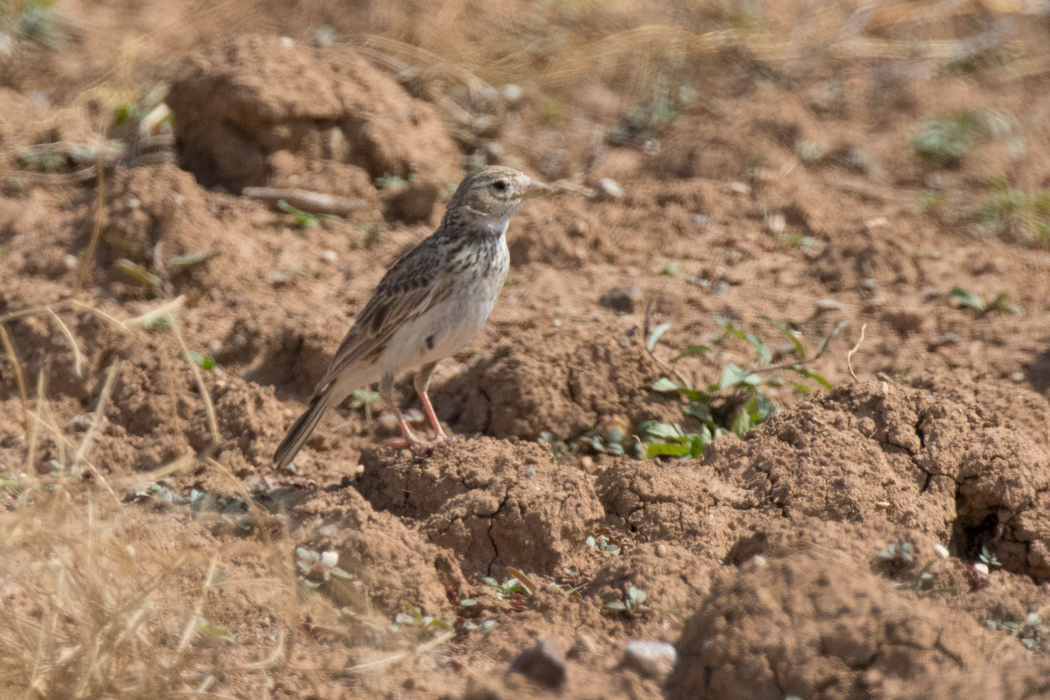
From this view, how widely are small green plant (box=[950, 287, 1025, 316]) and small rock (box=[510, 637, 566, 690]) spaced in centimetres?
438

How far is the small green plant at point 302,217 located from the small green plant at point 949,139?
4.72m

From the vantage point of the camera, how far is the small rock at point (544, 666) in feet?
10.2

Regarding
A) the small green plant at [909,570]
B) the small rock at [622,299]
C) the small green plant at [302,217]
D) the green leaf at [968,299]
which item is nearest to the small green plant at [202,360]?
the small green plant at [302,217]

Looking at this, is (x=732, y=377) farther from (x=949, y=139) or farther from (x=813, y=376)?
(x=949, y=139)

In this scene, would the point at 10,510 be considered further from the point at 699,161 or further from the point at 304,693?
the point at 699,161

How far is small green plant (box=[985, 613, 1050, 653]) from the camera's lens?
11.2 ft

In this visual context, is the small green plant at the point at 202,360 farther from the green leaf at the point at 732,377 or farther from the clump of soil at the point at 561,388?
the green leaf at the point at 732,377

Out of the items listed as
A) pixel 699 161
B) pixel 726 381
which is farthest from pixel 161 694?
pixel 699 161

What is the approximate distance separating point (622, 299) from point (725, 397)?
116 cm

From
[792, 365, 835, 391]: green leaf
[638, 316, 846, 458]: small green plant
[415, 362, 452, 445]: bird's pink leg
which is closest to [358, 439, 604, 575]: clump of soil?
[638, 316, 846, 458]: small green plant

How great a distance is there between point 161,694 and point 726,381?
3.17 meters

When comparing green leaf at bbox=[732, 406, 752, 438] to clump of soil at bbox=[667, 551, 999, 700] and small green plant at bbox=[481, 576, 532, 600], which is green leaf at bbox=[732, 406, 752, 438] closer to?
small green plant at bbox=[481, 576, 532, 600]

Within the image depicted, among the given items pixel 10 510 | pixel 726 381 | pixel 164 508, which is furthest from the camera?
pixel 726 381

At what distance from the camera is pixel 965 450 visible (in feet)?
14.9
